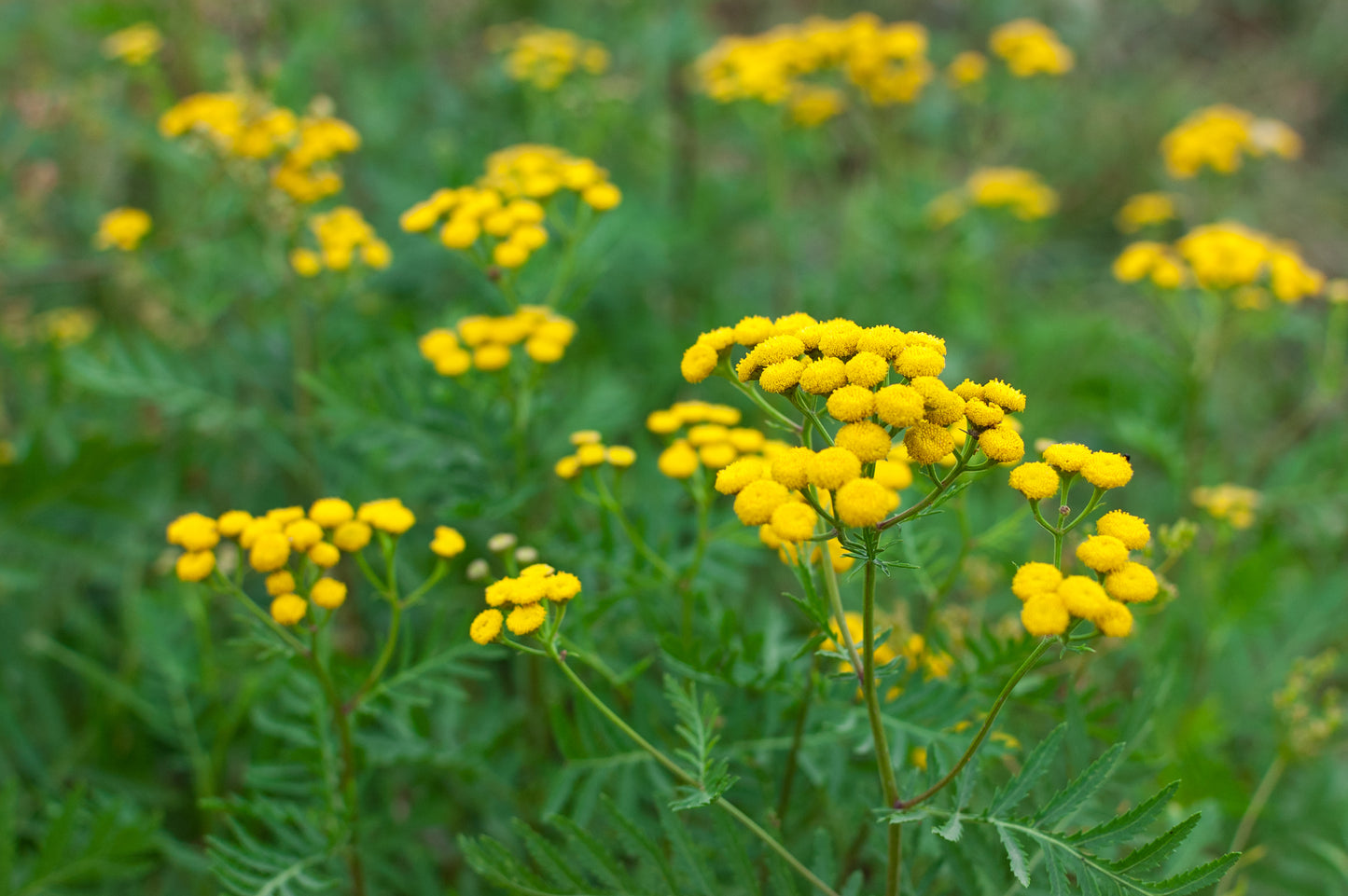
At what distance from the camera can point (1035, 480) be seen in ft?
3.74

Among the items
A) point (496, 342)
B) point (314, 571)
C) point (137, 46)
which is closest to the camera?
point (314, 571)

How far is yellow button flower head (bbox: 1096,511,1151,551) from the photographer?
109 cm

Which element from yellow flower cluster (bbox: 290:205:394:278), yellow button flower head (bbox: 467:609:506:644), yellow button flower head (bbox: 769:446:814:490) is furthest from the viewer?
yellow flower cluster (bbox: 290:205:394:278)

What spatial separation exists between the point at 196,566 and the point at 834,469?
983 millimetres

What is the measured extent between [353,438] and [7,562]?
→ 1.33 metres

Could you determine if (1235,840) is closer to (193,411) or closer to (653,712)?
(653,712)

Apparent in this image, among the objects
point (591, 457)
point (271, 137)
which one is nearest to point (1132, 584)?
point (591, 457)

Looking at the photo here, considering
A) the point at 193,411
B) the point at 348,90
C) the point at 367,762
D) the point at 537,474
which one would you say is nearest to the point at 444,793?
the point at 367,762

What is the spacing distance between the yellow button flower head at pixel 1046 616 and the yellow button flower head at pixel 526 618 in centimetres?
58

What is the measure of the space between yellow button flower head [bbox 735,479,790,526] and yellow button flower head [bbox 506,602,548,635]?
11.5 inches

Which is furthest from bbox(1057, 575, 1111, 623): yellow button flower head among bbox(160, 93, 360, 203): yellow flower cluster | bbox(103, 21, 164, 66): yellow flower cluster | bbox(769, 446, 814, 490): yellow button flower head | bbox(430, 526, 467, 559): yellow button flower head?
bbox(103, 21, 164, 66): yellow flower cluster

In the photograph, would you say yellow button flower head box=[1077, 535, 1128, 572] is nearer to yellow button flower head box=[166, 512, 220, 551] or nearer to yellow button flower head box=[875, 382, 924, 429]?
yellow button flower head box=[875, 382, 924, 429]

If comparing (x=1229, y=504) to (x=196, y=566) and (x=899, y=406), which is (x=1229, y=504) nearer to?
(x=899, y=406)

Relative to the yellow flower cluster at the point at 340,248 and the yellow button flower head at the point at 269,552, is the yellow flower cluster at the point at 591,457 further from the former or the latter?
the yellow flower cluster at the point at 340,248
